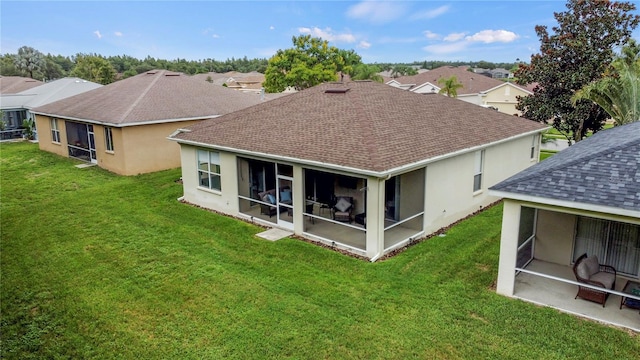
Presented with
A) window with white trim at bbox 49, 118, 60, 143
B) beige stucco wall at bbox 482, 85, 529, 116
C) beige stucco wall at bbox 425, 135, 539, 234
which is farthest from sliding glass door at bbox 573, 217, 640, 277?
beige stucco wall at bbox 482, 85, 529, 116

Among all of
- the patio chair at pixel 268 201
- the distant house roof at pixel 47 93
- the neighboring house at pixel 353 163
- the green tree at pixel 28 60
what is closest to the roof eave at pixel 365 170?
the neighboring house at pixel 353 163

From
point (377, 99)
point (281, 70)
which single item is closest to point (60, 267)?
point (377, 99)

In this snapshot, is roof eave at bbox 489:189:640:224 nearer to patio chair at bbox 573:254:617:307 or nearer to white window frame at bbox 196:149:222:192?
patio chair at bbox 573:254:617:307

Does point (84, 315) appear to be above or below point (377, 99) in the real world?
below

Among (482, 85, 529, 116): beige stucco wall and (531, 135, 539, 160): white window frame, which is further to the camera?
(482, 85, 529, 116): beige stucco wall

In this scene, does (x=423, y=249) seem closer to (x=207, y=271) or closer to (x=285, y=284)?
(x=285, y=284)

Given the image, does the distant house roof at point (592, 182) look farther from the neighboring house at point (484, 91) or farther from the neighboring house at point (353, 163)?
the neighboring house at point (484, 91)

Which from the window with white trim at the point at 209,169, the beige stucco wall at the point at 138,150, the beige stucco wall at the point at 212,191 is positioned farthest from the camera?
the beige stucco wall at the point at 138,150
